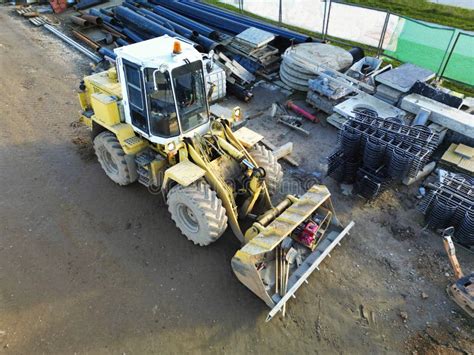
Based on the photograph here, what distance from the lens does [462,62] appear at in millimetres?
10133

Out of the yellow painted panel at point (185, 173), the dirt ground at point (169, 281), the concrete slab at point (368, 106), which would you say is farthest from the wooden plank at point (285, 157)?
the yellow painted panel at point (185, 173)

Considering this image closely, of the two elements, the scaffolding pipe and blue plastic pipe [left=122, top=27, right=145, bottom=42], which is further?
blue plastic pipe [left=122, top=27, right=145, bottom=42]

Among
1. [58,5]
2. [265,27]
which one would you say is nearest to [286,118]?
[265,27]

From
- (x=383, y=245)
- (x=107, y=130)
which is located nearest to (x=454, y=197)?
(x=383, y=245)

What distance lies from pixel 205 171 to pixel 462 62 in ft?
28.5

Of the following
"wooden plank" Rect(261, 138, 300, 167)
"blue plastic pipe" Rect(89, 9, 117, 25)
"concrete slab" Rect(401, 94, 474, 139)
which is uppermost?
"concrete slab" Rect(401, 94, 474, 139)

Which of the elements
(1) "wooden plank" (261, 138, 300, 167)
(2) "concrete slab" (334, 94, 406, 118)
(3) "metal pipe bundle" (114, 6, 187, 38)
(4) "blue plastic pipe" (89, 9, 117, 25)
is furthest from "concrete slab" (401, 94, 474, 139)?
(4) "blue plastic pipe" (89, 9, 117, 25)

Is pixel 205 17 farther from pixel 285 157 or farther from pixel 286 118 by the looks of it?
pixel 285 157

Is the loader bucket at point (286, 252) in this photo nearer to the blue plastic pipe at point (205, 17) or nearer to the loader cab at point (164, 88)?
the loader cab at point (164, 88)

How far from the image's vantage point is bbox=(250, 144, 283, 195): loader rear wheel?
6427 mm

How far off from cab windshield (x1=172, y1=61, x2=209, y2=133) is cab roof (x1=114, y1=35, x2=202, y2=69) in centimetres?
12

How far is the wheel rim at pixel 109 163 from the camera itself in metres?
7.27

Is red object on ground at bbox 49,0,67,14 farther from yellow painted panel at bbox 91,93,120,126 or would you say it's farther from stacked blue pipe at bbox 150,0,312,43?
yellow painted panel at bbox 91,93,120,126

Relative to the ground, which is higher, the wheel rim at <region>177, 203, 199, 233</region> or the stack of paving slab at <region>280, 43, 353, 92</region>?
the stack of paving slab at <region>280, 43, 353, 92</region>
